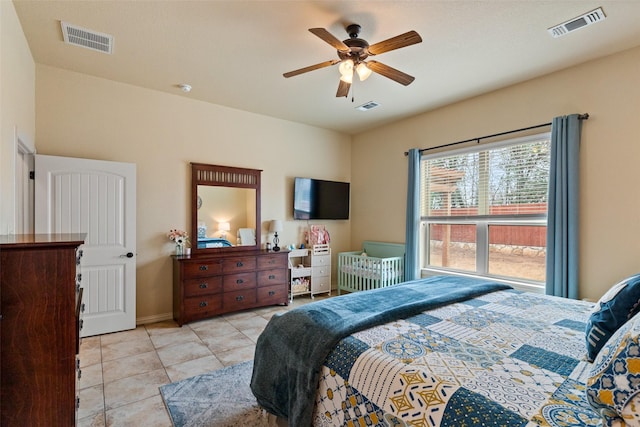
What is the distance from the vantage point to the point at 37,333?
1361 mm

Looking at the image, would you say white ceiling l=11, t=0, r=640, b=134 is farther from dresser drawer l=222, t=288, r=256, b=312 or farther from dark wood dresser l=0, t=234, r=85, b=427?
dresser drawer l=222, t=288, r=256, b=312

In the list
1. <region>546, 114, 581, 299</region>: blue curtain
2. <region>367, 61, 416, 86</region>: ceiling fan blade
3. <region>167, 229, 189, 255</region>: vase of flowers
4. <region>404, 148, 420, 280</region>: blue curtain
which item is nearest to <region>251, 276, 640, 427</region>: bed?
<region>546, 114, 581, 299</region>: blue curtain

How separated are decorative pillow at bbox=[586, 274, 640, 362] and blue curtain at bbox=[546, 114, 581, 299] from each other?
1825mm

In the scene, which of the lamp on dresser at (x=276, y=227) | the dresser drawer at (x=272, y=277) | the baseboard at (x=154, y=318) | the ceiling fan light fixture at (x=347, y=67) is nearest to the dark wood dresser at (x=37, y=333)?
the ceiling fan light fixture at (x=347, y=67)

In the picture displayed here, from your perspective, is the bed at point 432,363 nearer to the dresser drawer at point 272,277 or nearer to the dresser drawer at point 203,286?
the dresser drawer at point 203,286

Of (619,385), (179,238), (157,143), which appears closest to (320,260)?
(179,238)

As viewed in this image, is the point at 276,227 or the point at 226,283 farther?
the point at 276,227

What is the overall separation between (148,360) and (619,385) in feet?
10.6

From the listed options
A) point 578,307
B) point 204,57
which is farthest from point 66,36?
point 578,307

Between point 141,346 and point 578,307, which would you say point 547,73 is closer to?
point 578,307

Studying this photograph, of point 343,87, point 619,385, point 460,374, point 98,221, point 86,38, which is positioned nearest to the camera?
point 619,385

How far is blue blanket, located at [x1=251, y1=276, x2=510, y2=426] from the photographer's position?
60.4 inches

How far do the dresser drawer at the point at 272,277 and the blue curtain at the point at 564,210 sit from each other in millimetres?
3193

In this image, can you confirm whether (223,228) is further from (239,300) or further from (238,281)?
(239,300)
